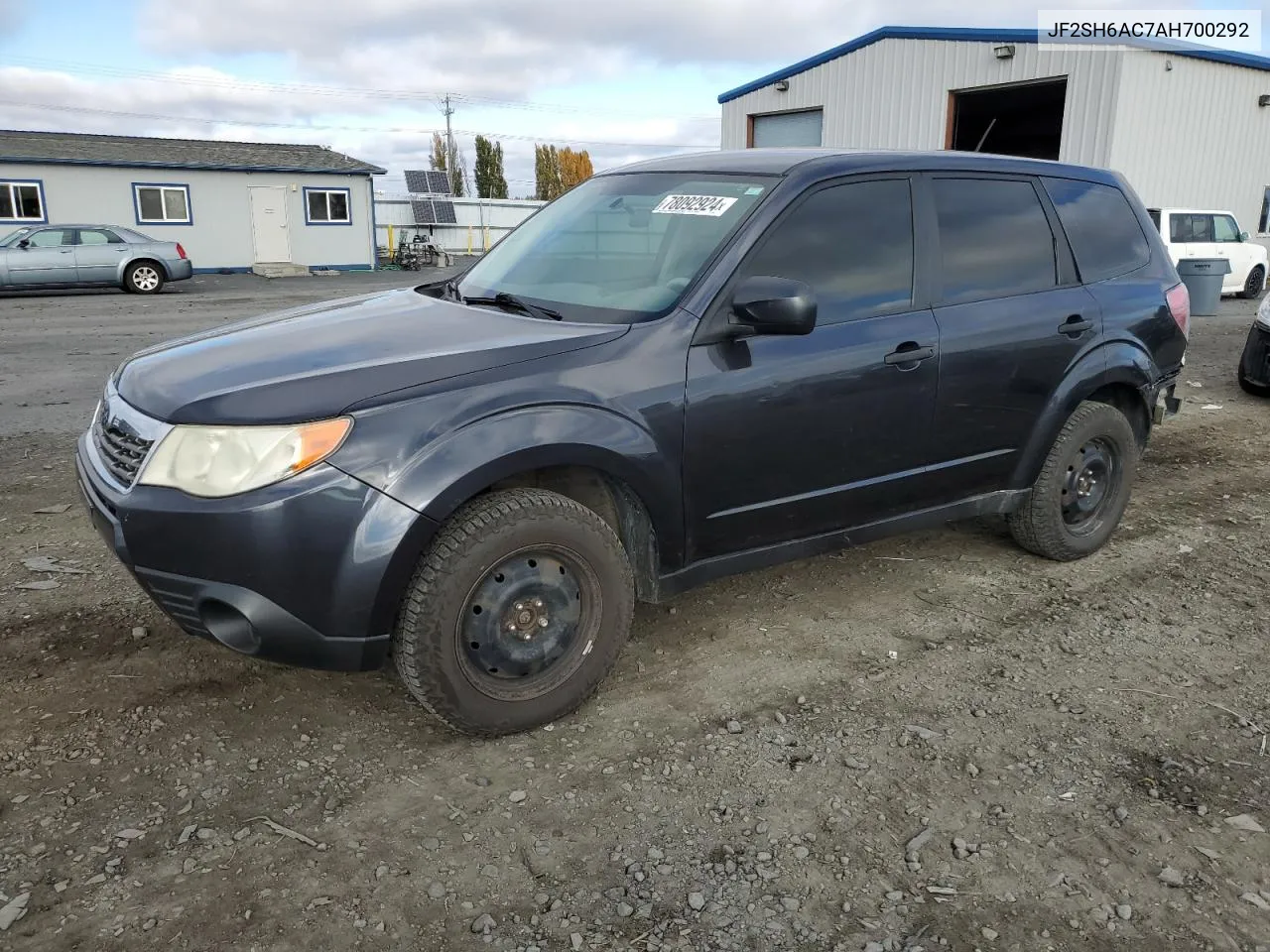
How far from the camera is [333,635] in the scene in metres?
2.77

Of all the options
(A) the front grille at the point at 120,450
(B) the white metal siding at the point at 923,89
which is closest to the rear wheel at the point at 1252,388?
(A) the front grille at the point at 120,450

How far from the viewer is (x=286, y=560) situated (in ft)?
8.79

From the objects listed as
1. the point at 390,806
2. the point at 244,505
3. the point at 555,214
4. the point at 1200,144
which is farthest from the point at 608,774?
the point at 1200,144

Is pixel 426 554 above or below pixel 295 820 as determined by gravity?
above

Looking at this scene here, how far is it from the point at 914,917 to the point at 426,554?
1.64 m

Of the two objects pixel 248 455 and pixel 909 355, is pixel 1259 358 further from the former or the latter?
pixel 248 455

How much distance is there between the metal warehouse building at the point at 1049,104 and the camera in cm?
1864

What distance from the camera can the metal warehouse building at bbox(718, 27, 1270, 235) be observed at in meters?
18.6

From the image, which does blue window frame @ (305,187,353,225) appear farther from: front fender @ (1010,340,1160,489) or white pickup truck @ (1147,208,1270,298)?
front fender @ (1010,340,1160,489)

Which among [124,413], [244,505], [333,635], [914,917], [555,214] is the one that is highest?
[555,214]

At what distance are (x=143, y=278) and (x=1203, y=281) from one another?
2030 cm

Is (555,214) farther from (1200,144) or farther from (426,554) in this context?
(1200,144)

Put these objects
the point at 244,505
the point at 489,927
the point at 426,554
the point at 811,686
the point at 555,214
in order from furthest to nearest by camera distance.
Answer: the point at 555,214 → the point at 811,686 → the point at 426,554 → the point at 244,505 → the point at 489,927

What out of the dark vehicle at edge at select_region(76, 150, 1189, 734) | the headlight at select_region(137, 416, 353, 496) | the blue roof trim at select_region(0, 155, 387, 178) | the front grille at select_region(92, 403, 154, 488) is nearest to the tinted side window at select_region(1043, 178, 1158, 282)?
the dark vehicle at edge at select_region(76, 150, 1189, 734)
